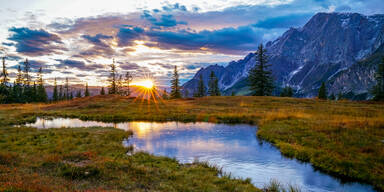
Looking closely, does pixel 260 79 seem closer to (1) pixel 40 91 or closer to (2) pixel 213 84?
(2) pixel 213 84

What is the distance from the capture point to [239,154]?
1823 cm

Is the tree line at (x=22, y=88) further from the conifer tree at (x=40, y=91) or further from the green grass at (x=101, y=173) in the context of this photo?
the green grass at (x=101, y=173)

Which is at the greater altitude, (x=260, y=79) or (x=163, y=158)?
(x=260, y=79)

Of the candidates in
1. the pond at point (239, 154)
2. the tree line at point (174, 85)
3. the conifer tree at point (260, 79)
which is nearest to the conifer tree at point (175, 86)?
the tree line at point (174, 85)

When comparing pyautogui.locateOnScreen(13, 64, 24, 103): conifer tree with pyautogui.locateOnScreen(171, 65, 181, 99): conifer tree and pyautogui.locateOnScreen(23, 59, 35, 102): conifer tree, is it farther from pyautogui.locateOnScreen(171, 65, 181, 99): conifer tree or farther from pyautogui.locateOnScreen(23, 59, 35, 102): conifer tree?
pyautogui.locateOnScreen(171, 65, 181, 99): conifer tree

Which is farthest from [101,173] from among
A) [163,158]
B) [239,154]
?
[239,154]

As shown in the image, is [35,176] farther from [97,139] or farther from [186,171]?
[97,139]

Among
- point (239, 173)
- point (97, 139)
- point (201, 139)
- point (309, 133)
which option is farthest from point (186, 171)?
point (309, 133)

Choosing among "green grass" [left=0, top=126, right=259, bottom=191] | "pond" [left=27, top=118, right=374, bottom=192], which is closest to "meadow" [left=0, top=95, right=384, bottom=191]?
"green grass" [left=0, top=126, right=259, bottom=191]

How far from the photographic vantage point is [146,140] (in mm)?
23047

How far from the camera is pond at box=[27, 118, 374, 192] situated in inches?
515

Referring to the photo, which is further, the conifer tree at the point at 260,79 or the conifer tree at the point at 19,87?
the conifer tree at the point at 19,87

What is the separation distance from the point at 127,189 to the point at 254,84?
238 feet

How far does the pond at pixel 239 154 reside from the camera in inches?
515
